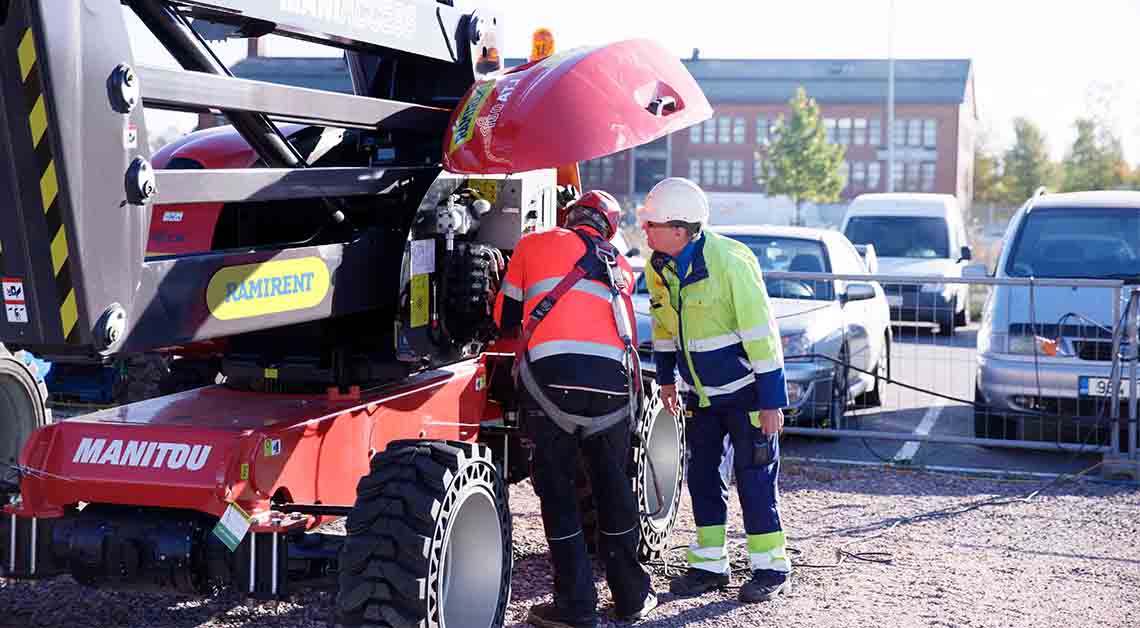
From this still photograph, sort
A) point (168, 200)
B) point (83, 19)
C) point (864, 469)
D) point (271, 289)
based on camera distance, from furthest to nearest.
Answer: point (864, 469)
point (271, 289)
point (168, 200)
point (83, 19)

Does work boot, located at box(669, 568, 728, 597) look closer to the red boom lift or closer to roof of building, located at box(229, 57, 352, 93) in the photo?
the red boom lift

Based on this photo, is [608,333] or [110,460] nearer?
[110,460]

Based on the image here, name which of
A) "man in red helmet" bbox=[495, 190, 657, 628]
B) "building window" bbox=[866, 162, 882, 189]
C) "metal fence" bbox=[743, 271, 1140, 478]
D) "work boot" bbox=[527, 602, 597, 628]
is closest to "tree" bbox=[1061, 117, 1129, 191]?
"building window" bbox=[866, 162, 882, 189]

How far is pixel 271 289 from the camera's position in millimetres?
4820

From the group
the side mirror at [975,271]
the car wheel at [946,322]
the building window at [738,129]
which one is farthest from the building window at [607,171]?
the side mirror at [975,271]

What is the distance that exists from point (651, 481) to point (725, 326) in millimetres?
1118

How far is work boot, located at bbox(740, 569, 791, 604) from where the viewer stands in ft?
21.8

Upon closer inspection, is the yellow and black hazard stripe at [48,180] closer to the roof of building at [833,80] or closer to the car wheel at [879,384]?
the car wheel at [879,384]

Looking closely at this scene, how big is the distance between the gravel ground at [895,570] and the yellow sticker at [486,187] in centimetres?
193

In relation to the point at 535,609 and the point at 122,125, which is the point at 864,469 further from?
the point at 122,125

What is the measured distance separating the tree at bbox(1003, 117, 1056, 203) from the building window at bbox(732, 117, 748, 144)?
15.7 metres

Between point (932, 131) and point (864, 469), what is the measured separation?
73526 mm

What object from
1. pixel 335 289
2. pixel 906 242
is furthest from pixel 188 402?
pixel 906 242

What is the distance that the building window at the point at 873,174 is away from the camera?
3214 inches
